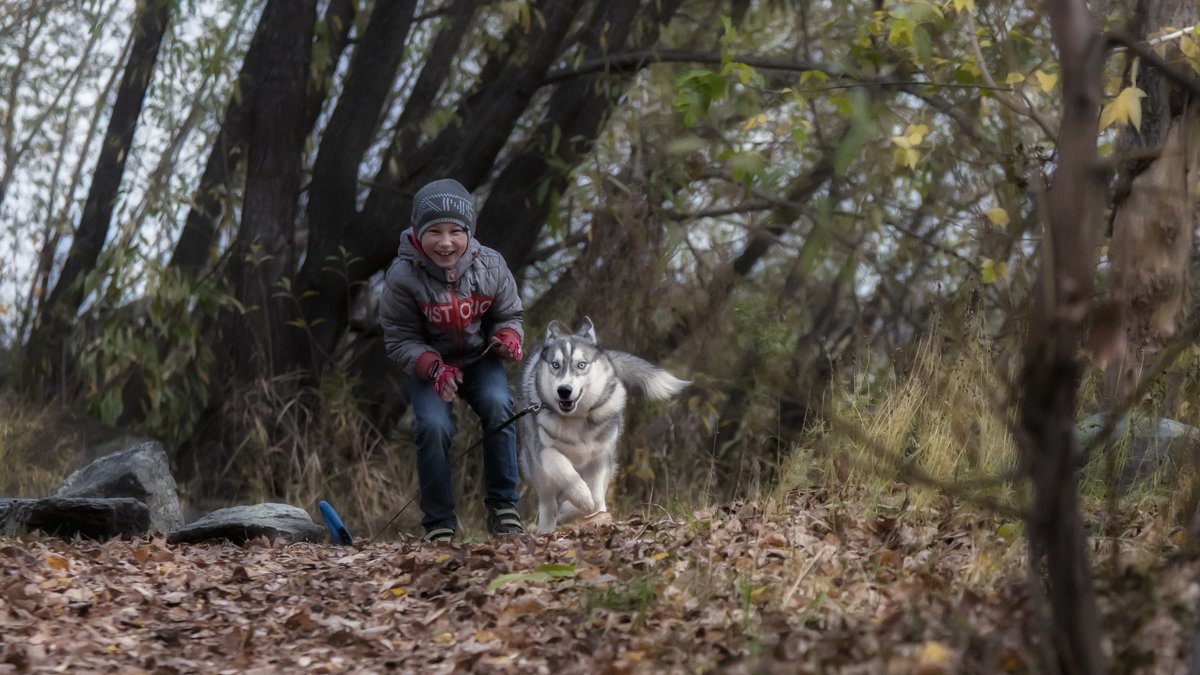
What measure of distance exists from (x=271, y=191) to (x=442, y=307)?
4413 mm

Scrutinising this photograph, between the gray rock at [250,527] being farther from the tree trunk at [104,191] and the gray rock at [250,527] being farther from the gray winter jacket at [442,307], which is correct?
the tree trunk at [104,191]

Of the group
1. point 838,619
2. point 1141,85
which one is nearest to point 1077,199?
point 838,619

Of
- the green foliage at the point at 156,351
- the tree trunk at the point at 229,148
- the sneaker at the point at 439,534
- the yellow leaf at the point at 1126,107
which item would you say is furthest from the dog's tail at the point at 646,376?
the tree trunk at the point at 229,148

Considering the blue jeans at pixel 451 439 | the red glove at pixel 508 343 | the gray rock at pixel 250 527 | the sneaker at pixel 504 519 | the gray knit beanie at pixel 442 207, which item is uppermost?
the gray knit beanie at pixel 442 207

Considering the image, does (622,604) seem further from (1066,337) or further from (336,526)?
(336,526)

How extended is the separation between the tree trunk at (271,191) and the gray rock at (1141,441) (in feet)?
22.9

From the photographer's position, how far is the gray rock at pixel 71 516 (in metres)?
7.40

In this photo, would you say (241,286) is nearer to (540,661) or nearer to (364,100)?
(364,100)

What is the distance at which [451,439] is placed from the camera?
7.69 metres

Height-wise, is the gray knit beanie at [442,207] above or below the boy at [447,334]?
above

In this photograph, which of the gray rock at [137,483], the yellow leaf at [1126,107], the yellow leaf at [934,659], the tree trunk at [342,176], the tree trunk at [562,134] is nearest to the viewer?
the yellow leaf at [934,659]

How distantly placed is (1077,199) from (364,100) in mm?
9254

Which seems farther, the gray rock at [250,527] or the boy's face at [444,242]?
the gray rock at [250,527]

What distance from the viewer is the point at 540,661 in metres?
4.42
